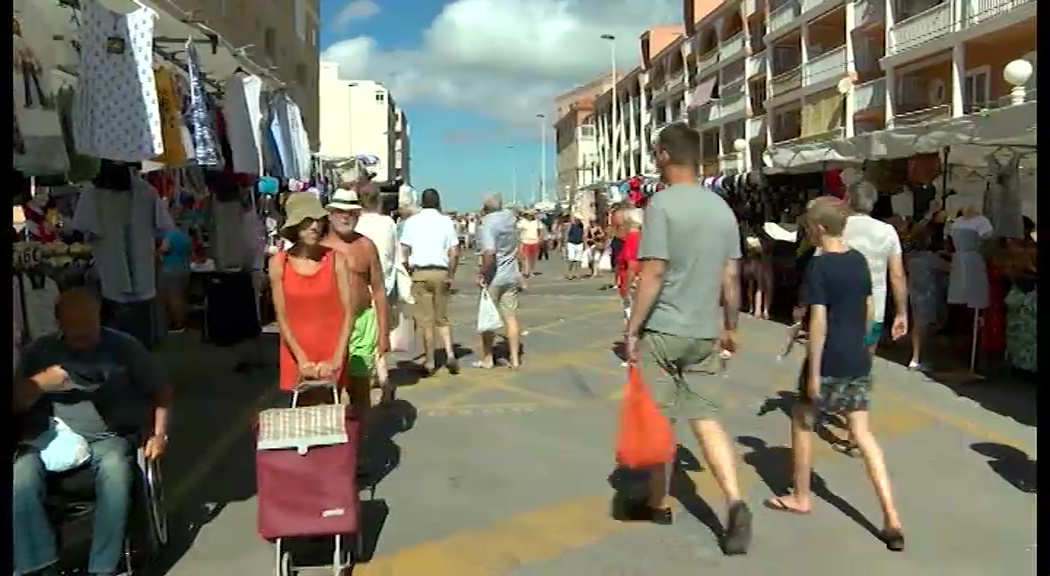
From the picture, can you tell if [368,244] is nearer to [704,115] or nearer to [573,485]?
[573,485]

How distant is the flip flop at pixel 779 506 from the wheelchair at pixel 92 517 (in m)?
2.91

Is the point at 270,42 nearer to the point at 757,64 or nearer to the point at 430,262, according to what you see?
A: the point at 430,262

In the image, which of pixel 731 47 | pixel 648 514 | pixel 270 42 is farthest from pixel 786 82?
pixel 648 514

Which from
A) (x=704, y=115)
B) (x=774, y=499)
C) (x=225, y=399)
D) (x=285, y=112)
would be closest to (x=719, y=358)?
(x=774, y=499)

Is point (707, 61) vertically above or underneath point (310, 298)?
above

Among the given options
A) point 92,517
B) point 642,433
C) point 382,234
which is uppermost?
point 382,234

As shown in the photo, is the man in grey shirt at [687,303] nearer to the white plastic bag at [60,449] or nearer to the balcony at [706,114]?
the white plastic bag at [60,449]

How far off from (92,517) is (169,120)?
108 inches

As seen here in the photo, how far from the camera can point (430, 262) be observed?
961cm

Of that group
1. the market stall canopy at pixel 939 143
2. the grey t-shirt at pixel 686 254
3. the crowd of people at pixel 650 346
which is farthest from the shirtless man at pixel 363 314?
the market stall canopy at pixel 939 143

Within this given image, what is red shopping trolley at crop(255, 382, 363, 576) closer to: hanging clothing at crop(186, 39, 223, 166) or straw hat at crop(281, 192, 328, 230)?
straw hat at crop(281, 192, 328, 230)

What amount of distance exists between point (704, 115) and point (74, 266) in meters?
55.4

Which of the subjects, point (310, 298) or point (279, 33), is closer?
point (310, 298)

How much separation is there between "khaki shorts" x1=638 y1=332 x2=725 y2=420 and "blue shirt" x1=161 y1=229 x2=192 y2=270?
5.91m
